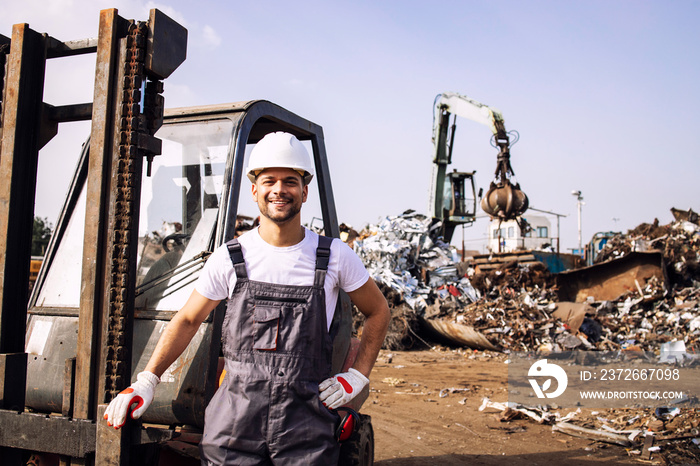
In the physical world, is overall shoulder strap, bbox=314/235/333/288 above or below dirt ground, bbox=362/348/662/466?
above

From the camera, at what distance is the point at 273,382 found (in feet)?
6.52

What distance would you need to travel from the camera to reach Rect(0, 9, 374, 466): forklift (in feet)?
6.98

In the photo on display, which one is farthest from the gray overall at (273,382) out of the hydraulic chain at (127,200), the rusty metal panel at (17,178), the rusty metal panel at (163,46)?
the rusty metal panel at (17,178)

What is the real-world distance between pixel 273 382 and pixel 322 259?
49 cm

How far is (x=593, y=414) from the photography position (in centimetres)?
638

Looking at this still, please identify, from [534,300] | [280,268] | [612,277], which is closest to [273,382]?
[280,268]

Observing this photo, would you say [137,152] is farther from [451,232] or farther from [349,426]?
[451,232]

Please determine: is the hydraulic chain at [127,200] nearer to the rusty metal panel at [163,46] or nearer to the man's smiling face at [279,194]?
the rusty metal panel at [163,46]

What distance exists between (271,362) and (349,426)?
0.38m

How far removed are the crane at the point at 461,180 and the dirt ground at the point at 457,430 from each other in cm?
752

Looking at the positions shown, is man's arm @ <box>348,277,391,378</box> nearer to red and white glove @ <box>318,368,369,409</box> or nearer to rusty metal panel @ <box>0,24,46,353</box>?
red and white glove @ <box>318,368,369,409</box>

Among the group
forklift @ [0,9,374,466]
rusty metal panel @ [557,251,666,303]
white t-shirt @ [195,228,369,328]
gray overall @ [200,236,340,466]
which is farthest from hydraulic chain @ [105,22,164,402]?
rusty metal panel @ [557,251,666,303]

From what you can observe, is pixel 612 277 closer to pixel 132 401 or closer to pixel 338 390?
pixel 338 390

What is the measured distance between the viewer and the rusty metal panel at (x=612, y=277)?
13.1m
